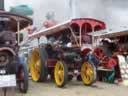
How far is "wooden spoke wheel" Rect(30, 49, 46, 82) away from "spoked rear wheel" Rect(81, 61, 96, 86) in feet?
4.45

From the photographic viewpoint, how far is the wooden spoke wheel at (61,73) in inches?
399

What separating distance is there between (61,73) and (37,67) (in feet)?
6.06

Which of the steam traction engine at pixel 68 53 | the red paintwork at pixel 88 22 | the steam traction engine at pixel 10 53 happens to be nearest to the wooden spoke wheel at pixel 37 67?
the steam traction engine at pixel 68 53

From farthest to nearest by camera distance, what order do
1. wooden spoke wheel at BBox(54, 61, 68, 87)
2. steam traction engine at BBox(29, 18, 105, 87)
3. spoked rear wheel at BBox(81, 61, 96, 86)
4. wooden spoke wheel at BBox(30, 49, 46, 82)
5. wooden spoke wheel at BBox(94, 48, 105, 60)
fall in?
1. wooden spoke wheel at BBox(94, 48, 105, 60)
2. wooden spoke wheel at BBox(30, 49, 46, 82)
3. steam traction engine at BBox(29, 18, 105, 87)
4. spoked rear wheel at BBox(81, 61, 96, 86)
5. wooden spoke wheel at BBox(54, 61, 68, 87)

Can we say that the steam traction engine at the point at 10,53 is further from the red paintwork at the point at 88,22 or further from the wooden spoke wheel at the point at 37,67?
the wooden spoke wheel at the point at 37,67

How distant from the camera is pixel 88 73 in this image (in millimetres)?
10766

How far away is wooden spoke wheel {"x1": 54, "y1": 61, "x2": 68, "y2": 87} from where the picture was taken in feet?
33.2

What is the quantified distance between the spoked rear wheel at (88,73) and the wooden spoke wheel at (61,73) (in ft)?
2.55

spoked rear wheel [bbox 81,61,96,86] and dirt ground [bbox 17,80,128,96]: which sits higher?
spoked rear wheel [bbox 81,61,96,86]

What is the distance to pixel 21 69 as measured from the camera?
9.25m

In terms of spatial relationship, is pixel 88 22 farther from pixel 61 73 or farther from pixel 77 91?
pixel 77 91

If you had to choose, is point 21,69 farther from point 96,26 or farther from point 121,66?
point 121,66

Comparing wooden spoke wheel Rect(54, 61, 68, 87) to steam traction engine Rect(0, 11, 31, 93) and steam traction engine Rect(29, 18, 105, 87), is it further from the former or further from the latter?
steam traction engine Rect(0, 11, 31, 93)

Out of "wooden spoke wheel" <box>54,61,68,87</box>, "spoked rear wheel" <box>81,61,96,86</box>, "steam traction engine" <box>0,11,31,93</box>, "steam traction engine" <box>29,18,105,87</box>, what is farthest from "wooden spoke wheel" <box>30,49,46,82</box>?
"steam traction engine" <box>0,11,31,93</box>
